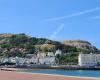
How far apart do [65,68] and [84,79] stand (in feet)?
442

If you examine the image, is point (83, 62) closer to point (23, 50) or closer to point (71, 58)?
point (71, 58)

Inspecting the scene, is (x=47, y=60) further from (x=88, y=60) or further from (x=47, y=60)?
(x=88, y=60)

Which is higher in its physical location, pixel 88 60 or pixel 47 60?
pixel 47 60

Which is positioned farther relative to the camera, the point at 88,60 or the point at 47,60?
the point at 47,60

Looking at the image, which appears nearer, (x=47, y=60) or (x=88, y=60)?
(x=88, y=60)

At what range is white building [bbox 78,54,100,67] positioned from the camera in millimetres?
166875

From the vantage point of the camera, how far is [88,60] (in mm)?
172125

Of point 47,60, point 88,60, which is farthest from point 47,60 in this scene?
point 88,60

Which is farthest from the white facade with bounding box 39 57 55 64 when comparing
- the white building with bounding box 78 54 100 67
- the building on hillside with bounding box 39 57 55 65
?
the white building with bounding box 78 54 100 67

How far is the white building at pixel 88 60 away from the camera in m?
167

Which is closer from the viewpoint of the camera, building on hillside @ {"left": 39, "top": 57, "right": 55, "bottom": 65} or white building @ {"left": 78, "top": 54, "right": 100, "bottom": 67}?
white building @ {"left": 78, "top": 54, "right": 100, "bottom": 67}

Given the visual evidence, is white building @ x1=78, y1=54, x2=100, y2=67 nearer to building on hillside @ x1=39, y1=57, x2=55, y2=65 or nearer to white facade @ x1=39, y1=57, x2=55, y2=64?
building on hillside @ x1=39, y1=57, x2=55, y2=65

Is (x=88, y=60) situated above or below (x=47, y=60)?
below

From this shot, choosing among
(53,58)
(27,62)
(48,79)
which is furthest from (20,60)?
(48,79)
